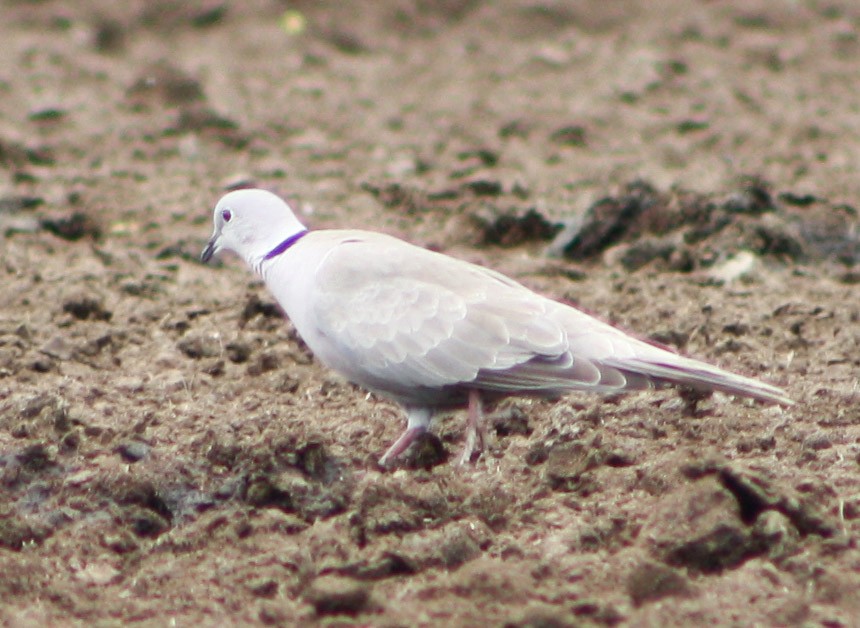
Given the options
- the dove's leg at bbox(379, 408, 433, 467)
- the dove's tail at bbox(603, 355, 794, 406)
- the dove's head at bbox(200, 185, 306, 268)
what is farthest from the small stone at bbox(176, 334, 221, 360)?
the dove's tail at bbox(603, 355, 794, 406)

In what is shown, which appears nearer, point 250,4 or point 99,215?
point 99,215

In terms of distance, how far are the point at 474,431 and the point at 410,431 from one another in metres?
0.28

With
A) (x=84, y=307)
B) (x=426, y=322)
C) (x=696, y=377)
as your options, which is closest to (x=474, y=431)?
(x=426, y=322)

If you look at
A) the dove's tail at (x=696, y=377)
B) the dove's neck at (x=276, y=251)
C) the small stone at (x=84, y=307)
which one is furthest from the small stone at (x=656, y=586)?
the small stone at (x=84, y=307)

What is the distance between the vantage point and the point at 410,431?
5602 millimetres

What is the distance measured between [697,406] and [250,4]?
895 cm

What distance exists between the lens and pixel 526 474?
17.4 ft

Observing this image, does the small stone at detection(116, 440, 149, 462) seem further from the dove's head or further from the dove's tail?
the dove's tail

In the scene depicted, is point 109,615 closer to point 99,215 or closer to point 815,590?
point 815,590

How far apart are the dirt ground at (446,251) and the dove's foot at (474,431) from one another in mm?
99

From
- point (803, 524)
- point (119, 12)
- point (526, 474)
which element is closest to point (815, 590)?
point (803, 524)

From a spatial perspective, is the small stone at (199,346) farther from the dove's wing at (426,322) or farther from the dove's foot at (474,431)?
the dove's foot at (474,431)

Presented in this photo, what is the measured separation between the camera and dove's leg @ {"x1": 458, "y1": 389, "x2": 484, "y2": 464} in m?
5.41

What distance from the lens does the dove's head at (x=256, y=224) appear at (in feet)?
20.5
